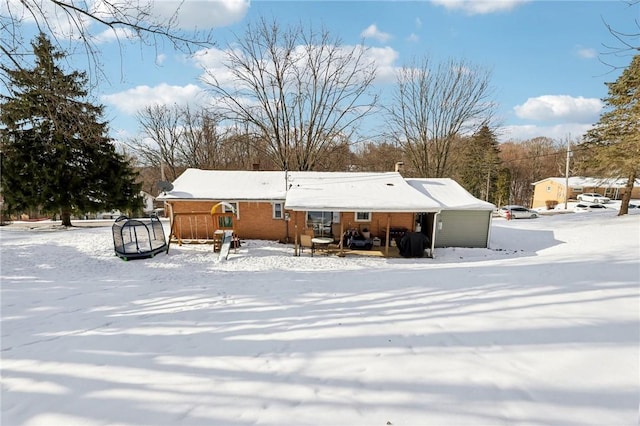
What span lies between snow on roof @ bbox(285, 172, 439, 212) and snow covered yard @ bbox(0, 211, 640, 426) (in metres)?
5.95

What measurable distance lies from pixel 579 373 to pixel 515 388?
2.36 ft

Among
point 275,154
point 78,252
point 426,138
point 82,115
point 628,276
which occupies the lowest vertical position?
point 78,252

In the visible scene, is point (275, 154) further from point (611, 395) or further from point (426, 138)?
point (611, 395)

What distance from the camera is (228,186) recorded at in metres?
15.0

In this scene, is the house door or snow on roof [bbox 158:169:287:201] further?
the house door

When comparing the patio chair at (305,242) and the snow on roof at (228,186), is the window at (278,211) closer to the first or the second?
the snow on roof at (228,186)

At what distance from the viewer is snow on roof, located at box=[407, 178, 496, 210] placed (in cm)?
1362

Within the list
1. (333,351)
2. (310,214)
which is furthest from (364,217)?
(333,351)

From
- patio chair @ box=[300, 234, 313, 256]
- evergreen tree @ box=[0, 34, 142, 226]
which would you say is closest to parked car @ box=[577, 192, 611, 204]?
patio chair @ box=[300, 234, 313, 256]

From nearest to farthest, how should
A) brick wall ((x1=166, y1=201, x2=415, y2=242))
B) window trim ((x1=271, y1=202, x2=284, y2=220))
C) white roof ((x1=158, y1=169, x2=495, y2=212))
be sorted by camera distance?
white roof ((x1=158, y1=169, x2=495, y2=212)), brick wall ((x1=166, y1=201, x2=415, y2=242)), window trim ((x1=271, y1=202, x2=284, y2=220))

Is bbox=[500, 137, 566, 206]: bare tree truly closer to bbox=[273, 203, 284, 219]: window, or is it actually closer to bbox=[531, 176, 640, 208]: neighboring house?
bbox=[531, 176, 640, 208]: neighboring house

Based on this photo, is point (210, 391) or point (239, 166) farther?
point (239, 166)

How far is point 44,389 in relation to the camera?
252 cm

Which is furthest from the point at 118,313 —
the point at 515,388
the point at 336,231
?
the point at 336,231
